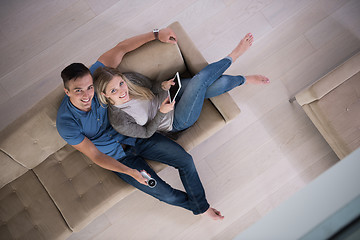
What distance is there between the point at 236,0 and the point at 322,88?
1.16 meters

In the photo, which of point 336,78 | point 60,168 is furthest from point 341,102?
point 60,168

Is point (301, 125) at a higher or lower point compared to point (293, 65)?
lower

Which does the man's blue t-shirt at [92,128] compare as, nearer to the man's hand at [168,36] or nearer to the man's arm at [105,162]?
the man's arm at [105,162]

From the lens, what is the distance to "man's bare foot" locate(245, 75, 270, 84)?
217cm

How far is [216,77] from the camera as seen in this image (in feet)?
6.19

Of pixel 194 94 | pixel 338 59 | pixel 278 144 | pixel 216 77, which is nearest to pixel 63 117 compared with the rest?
pixel 194 94

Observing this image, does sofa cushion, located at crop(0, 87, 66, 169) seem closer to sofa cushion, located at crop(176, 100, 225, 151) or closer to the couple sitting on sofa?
the couple sitting on sofa

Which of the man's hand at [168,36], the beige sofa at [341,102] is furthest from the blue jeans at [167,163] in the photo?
the beige sofa at [341,102]

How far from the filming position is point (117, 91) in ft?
5.38

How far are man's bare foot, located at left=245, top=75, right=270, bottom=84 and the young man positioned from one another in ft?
2.29

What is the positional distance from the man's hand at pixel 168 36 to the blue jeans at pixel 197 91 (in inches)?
11.3

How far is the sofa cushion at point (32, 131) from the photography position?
5.68 ft

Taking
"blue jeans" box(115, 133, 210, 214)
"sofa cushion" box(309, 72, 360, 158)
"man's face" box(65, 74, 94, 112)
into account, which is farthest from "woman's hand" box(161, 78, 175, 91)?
"sofa cushion" box(309, 72, 360, 158)

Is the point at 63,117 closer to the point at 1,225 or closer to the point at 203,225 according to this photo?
the point at 1,225
